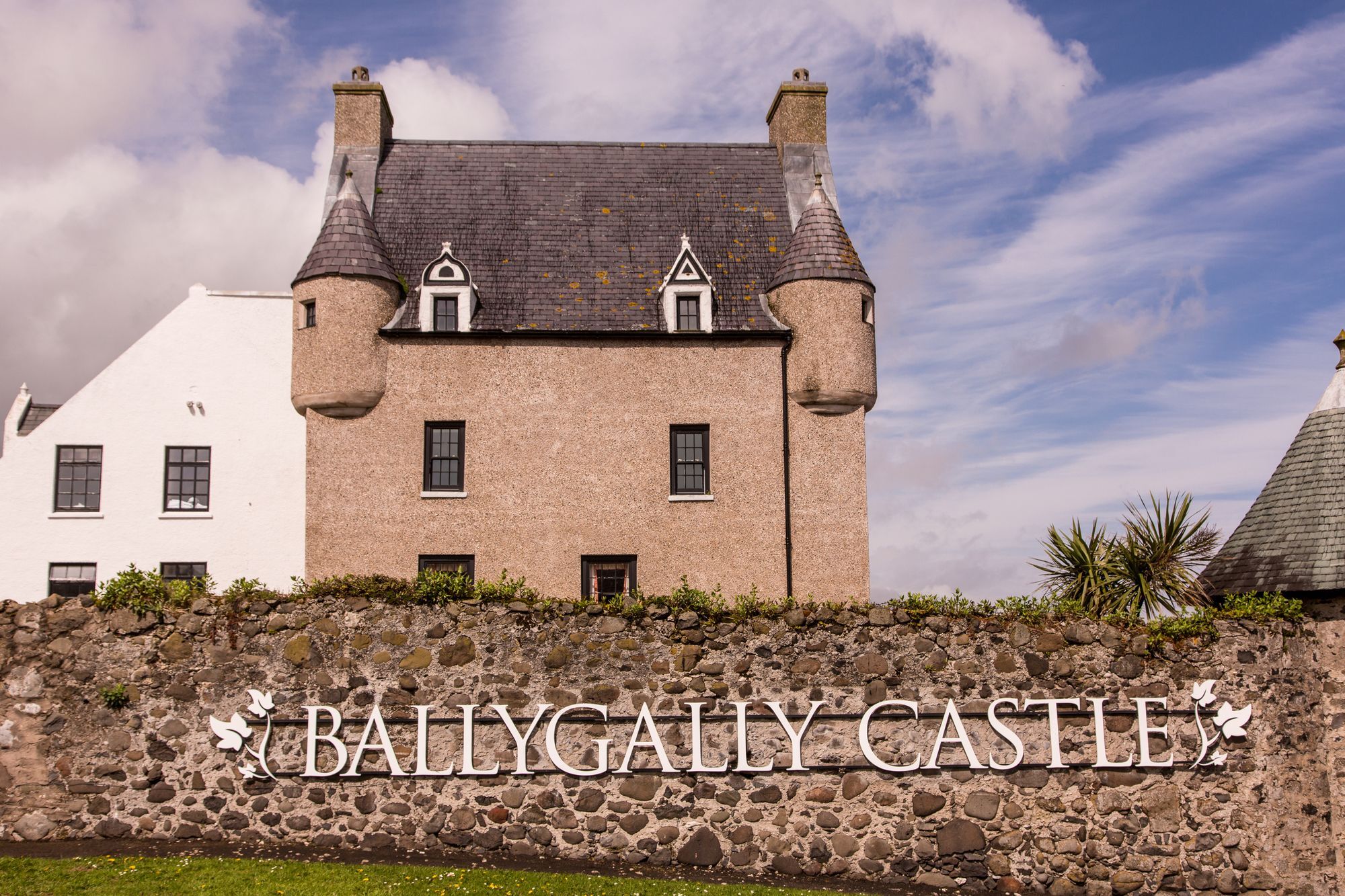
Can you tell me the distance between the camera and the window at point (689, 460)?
25.6 metres

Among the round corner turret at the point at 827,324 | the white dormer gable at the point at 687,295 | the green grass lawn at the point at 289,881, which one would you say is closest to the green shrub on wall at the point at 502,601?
the green grass lawn at the point at 289,881

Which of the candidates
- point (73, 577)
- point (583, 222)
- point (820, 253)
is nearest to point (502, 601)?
point (820, 253)

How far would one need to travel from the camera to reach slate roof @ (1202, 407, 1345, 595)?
57.0ft

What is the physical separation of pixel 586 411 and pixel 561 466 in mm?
1390

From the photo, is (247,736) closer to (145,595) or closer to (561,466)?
(145,595)

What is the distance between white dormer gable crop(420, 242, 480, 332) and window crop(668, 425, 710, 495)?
217 inches

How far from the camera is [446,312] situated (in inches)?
1029

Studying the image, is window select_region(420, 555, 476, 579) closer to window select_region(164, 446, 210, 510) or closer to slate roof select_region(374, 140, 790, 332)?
slate roof select_region(374, 140, 790, 332)

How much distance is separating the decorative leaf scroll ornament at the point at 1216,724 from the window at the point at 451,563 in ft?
48.8

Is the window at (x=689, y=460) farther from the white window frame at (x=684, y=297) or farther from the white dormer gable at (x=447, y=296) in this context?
the white dormer gable at (x=447, y=296)

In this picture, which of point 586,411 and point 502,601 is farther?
point 586,411

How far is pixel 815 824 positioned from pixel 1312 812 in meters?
7.50

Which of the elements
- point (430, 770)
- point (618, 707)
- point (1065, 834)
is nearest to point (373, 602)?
point (430, 770)

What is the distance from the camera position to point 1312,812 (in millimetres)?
16266
